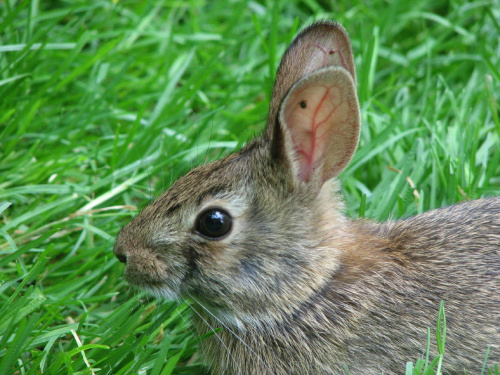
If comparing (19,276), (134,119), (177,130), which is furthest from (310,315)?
(134,119)

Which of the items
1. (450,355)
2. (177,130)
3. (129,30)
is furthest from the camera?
(129,30)

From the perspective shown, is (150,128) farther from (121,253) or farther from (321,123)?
(321,123)

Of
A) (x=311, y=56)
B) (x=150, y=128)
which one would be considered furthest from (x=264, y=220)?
(x=150, y=128)

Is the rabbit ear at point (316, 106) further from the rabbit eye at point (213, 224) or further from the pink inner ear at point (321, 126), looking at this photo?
the rabbit eye at point (213, 224)

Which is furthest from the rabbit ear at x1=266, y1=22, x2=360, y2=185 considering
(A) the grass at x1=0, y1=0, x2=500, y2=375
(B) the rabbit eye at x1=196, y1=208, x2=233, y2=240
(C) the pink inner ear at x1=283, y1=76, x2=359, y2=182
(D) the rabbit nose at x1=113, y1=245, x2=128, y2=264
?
(D) the rabbit nose at x1=113, y1=245, x2=128, y2=264

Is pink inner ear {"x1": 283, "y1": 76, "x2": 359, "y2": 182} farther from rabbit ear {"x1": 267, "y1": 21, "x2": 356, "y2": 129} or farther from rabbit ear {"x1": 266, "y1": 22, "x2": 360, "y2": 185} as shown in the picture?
rabbit ear {"x1": 267, "y1": 21, "x2": 356, "y2": 129}

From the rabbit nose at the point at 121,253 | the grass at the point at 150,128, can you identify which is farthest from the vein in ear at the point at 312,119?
the rabbit nose at the point at 121,253

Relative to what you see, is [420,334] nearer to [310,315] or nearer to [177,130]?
[310,315]

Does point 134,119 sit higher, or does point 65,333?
point 134,119
